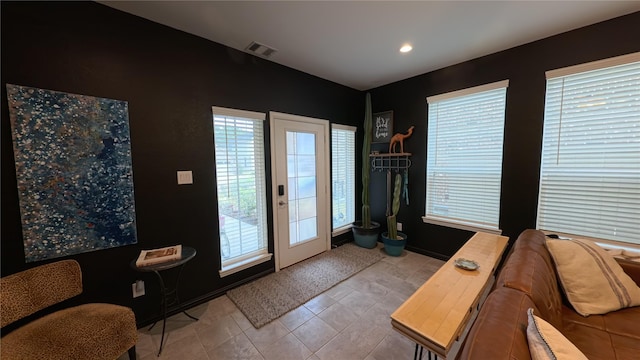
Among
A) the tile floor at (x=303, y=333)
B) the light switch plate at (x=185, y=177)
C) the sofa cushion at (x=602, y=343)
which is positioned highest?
the light switch plate at (x=185, y=177)

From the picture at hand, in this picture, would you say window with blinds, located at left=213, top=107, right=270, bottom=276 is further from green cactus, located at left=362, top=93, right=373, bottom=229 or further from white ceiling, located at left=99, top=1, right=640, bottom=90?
green cactus, located at left=362, top=93, right=373, bottom=229

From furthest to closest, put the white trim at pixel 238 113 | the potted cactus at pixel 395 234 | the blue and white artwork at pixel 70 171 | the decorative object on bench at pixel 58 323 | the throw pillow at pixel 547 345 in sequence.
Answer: the potted cactus at pixel 395 234 → the white trim at pixel 238 113 → the blue and white artwork at pixel 70 171 → the decorative object on bench at pixel 58 323 → the throw pillow at pixel 547 345

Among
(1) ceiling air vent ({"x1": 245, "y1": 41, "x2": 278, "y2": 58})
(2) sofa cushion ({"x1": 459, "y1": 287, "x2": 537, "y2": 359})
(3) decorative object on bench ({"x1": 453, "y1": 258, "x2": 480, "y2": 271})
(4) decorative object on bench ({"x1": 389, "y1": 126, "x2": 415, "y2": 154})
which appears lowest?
(3) decorative object on bench ({"x1": 453, "y1": 258, "x2": 480, "y2": 271})

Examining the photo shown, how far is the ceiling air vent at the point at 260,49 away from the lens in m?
2.32

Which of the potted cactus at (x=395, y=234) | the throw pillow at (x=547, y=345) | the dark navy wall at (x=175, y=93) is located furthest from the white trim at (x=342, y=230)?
the throw pillow at (x=547, y=345)

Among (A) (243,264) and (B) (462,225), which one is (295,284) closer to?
(A) (243,264)

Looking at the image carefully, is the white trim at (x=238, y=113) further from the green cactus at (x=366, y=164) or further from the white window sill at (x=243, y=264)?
the green cactus at (x=366, y=164)

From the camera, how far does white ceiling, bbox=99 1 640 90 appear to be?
1776mm

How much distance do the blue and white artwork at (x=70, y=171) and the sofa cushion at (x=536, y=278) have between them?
2.66m

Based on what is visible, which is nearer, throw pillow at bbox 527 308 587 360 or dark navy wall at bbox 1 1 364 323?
throw pillow at bbox 527 308 587 360

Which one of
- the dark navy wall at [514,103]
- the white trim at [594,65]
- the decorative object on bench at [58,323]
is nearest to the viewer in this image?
the decorative object on bench at [58,323]

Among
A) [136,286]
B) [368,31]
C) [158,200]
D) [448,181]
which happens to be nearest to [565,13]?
[368,31]

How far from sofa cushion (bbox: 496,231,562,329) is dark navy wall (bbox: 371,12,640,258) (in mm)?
1140

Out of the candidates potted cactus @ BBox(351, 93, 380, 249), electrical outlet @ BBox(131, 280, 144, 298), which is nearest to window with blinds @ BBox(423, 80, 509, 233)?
potted cactus @ BBox(351, 93, 380, 249)
